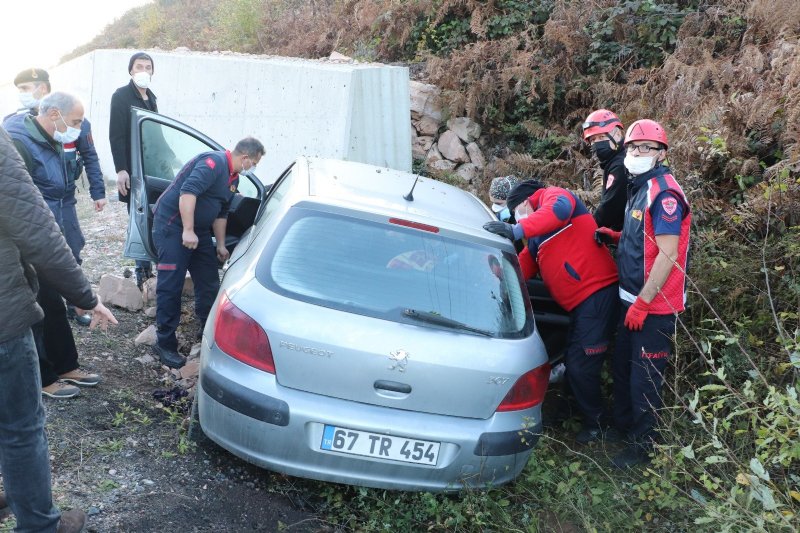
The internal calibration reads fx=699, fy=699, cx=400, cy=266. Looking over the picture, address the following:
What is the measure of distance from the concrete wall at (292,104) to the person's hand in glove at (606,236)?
14.4ft

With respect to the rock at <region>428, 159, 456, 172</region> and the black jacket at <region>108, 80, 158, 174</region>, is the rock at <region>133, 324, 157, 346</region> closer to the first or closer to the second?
the black jacket at <region>108, 80, 158, 174</region>

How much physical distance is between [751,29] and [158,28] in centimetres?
1391

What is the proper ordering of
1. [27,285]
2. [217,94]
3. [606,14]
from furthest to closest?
[217,94] < [606,14] < [27,285]

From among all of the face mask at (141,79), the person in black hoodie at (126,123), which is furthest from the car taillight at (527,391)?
the face mask at (141,79)

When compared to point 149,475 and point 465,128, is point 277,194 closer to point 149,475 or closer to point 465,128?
point 149,475

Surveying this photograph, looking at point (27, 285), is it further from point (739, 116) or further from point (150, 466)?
point (739, 116)

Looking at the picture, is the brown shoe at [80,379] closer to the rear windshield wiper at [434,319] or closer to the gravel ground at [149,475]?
the gravel ground at [149,475]

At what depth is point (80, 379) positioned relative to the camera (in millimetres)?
4320

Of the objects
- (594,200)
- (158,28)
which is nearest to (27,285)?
(594,200)

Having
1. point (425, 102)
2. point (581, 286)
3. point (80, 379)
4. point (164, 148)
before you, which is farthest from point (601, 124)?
point (425, 102)

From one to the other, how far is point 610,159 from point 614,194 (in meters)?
0.26

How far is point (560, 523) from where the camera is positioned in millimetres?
3506

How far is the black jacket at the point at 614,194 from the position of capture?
4.57 m

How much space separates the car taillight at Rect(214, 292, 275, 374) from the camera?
3164mm
